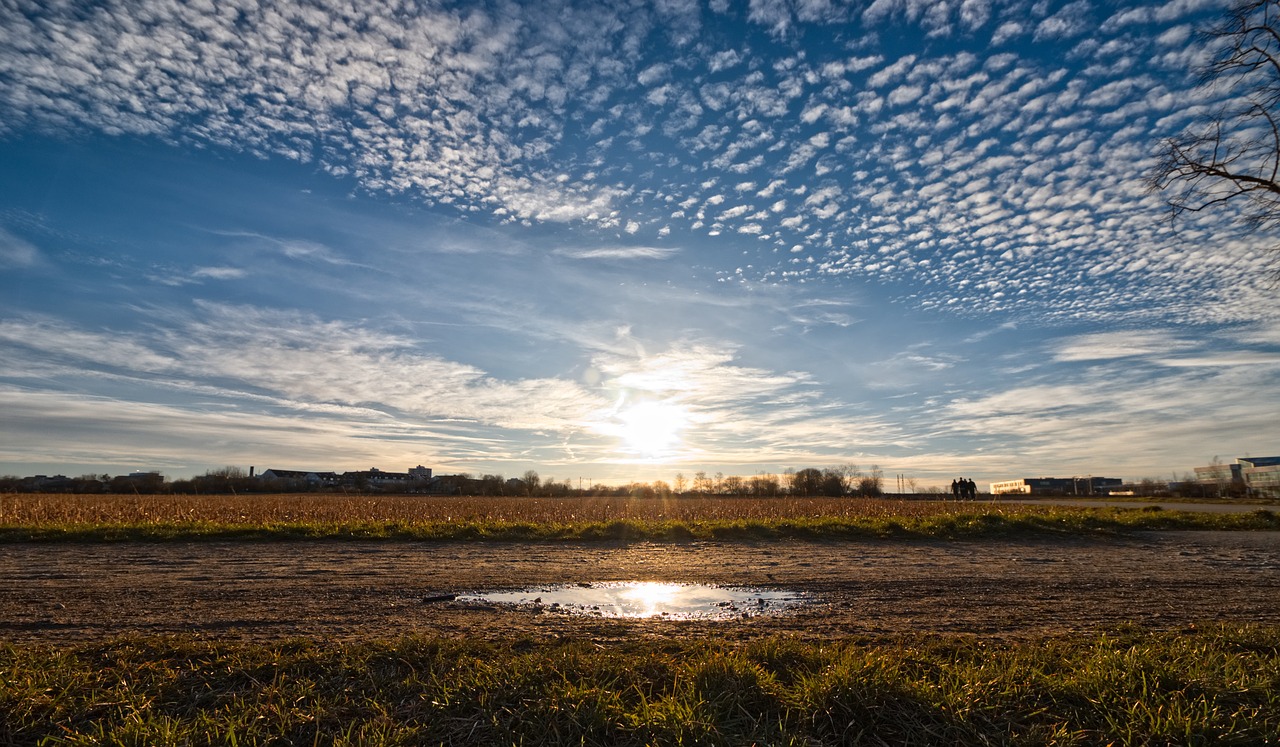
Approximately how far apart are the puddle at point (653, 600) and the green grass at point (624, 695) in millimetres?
2128

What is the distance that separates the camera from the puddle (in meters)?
7.55

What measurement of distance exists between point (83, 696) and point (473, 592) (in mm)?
4763

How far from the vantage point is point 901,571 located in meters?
10.8

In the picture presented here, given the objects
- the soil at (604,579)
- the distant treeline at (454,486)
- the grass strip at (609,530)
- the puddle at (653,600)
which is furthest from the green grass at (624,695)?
the distant treeline at (454,486)

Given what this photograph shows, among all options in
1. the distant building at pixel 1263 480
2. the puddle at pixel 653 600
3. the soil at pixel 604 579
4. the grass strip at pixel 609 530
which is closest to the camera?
the soil at pixel 604 579

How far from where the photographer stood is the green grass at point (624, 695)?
13.2 feet

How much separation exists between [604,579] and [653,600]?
6.37 ft

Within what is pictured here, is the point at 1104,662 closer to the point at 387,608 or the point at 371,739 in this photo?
the point at 371,739

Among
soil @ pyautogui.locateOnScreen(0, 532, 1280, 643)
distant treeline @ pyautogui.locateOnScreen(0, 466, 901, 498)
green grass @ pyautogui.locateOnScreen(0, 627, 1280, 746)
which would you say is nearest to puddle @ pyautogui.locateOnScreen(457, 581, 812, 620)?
soil @ pyautogui.locateOnScreen(0, 532, 1280, 643)

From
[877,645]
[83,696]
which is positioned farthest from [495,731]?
[877,645]

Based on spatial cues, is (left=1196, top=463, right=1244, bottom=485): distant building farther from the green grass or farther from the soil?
the green grass

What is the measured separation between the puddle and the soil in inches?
14.0

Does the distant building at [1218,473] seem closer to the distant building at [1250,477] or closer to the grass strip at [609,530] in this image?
the distant building at [1250,477]

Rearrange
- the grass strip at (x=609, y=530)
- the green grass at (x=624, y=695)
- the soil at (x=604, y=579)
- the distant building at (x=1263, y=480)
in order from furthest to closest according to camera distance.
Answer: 1. the distant building at (x=1263, y=480)
2. the grass strip at (x=609, y=530)
3. the soil at (x=604, y=579)
4. the green grass at (x=624, y=695)
